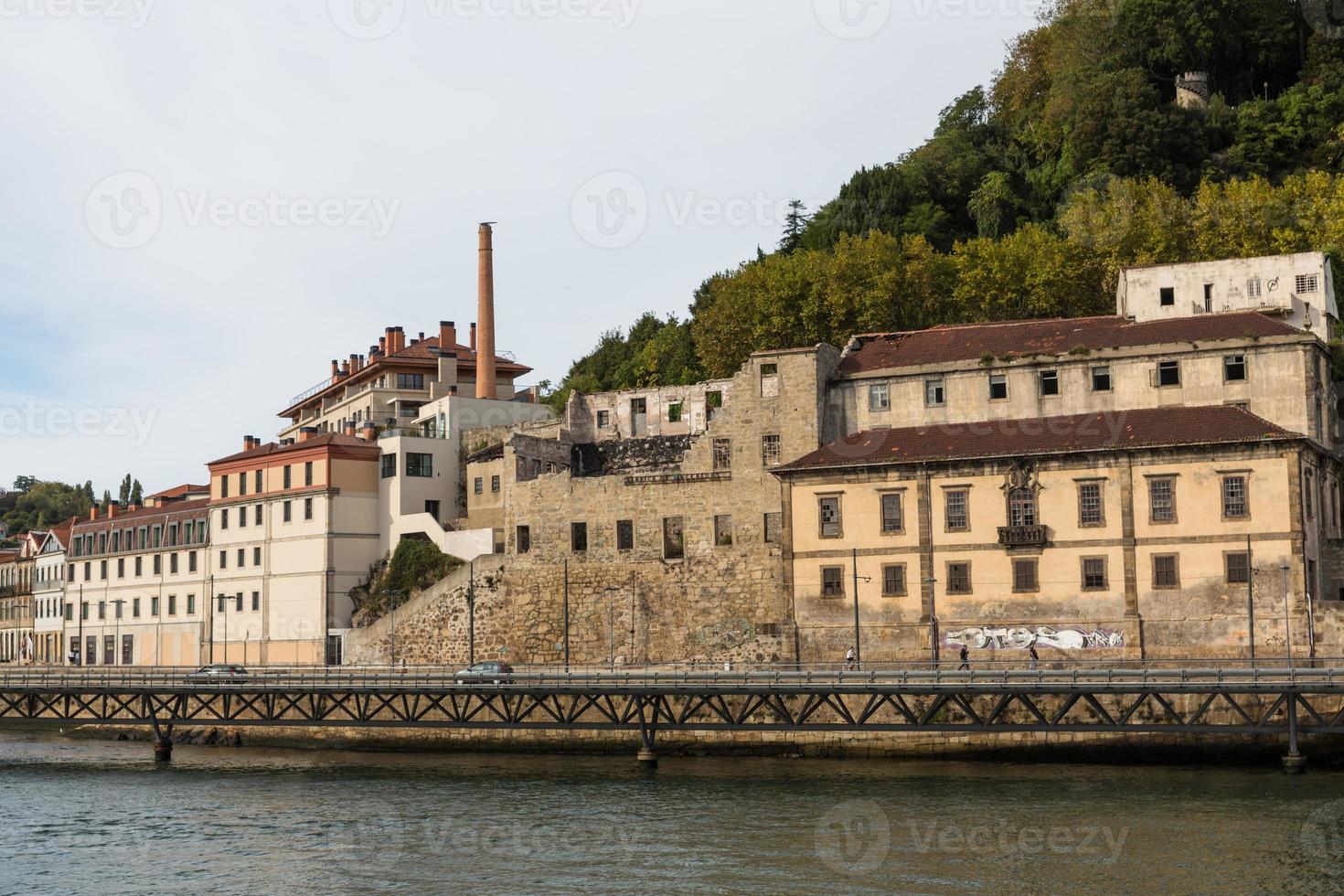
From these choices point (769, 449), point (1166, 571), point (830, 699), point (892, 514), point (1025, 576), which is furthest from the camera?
point (769, 449)

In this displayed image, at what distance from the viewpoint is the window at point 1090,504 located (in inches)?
2394

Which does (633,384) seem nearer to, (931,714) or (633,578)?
(633,578)

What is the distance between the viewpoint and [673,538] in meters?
72.4

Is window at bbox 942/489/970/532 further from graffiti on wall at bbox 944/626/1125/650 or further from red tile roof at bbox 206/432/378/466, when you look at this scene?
red tile roof at bbox 206/432/378/466

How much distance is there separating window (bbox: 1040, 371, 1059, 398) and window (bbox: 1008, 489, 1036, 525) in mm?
6899

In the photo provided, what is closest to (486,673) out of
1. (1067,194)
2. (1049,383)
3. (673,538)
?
(673,538)

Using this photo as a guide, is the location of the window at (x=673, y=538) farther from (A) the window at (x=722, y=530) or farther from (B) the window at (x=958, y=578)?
(B) the window at (x=958, y=578)

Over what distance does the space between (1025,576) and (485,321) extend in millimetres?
49927

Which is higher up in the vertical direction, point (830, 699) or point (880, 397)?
point (880, 397)

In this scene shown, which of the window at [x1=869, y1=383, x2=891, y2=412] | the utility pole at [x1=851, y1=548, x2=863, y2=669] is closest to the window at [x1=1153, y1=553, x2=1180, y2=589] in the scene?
the utility pole at [x1=851, y1=548, x2=863, y2=669]

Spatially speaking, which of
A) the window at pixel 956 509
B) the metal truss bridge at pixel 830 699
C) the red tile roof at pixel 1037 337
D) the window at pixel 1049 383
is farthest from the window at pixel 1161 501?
the window at pixel 1049 383

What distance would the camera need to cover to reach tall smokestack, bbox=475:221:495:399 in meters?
100

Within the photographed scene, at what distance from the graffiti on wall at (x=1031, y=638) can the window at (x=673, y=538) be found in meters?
15.2

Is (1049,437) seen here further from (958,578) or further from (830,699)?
(830,699)
